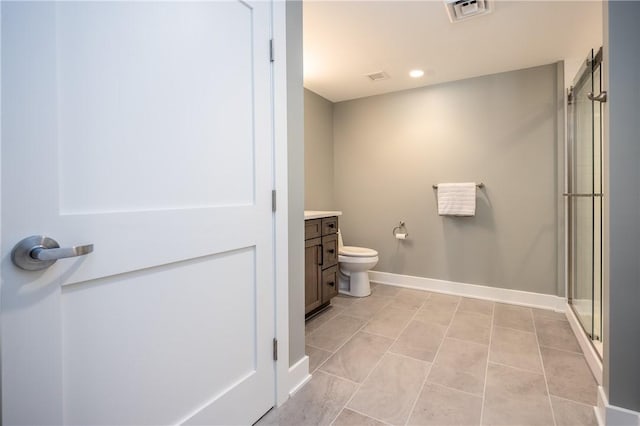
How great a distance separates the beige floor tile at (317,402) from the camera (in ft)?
4.52

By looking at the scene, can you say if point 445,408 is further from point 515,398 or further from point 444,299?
point 444,299

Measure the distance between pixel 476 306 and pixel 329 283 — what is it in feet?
4.50

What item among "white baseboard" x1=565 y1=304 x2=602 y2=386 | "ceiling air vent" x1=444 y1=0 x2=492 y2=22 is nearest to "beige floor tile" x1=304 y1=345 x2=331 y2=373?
"white baseboard" x1=565 y1=304 x2=602 y2=386

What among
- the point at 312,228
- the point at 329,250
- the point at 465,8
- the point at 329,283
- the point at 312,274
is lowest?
the point at 329,283

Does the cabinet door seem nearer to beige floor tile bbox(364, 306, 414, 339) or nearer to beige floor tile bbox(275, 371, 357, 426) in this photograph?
beige floor tile bbox(364, 306, 414, 339)

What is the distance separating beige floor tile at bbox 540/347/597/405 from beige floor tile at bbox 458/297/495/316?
0.67 meters

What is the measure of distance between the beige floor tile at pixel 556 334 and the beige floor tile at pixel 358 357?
1086mm

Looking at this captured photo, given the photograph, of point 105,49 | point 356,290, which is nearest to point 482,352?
point 356,290

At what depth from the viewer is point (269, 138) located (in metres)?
1.39

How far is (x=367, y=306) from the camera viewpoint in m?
2.84

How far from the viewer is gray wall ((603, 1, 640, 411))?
1.21 metres

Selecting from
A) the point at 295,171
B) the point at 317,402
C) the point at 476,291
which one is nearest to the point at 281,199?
the point at 295,171

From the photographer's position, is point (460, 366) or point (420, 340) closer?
point (460, 366)

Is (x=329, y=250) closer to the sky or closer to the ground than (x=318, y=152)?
closer to the ground
